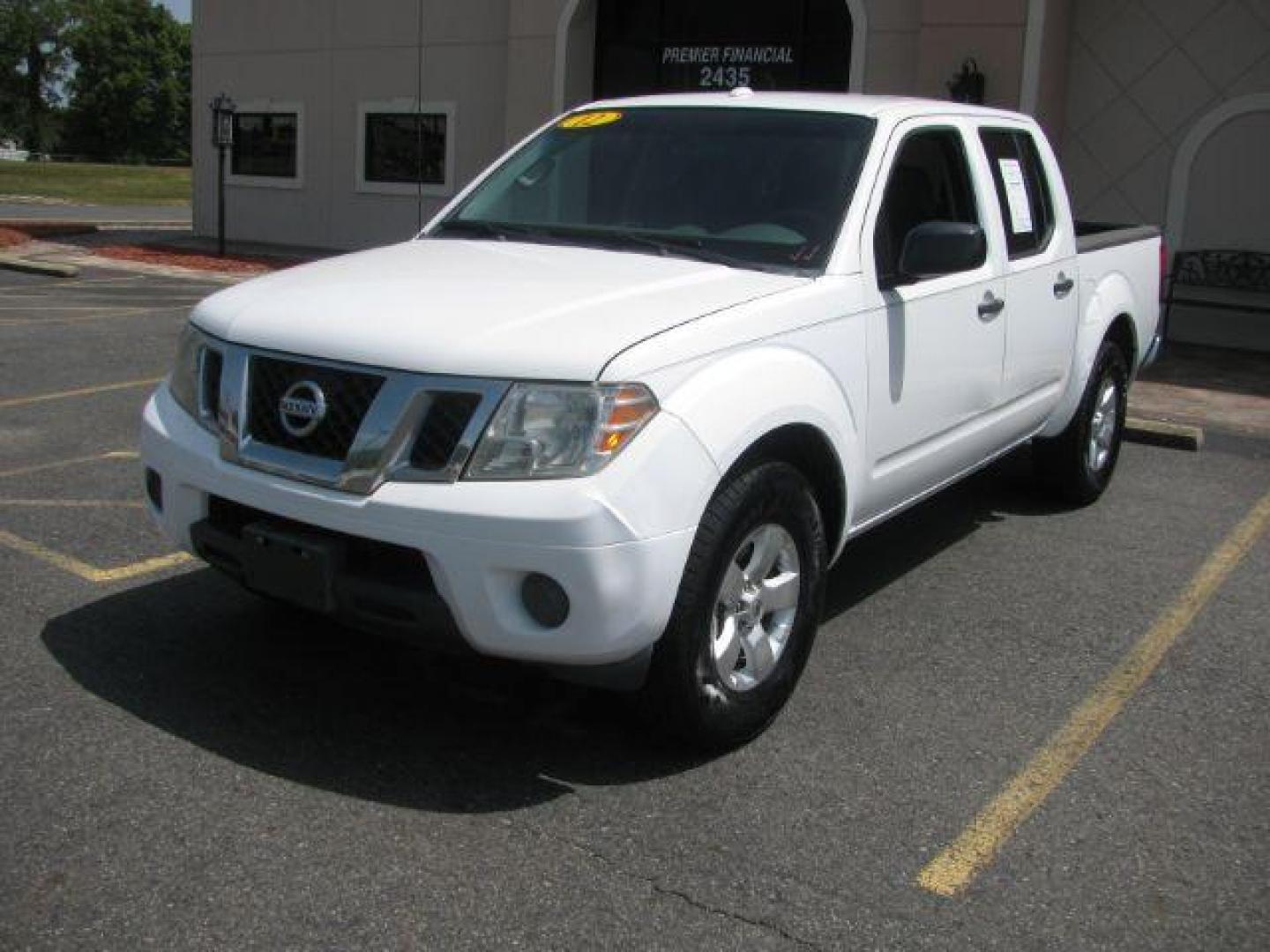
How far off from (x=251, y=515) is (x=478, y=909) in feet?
4.45

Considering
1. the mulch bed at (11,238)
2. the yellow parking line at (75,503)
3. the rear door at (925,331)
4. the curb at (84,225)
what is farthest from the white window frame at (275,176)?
the rear door at (925,331)

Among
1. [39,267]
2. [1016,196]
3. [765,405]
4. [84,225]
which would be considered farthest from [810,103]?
[84,225]

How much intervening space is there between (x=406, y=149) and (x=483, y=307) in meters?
17.2

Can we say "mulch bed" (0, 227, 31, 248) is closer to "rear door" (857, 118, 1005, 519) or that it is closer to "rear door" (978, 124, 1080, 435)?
"rear door" (978, 124, 1080, 435)

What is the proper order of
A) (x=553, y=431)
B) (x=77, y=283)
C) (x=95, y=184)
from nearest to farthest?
(x=553, y=431), (x=77, y=283), (x=95, y=184)

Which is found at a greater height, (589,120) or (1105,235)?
(589,120)

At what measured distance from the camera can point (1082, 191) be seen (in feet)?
47.0

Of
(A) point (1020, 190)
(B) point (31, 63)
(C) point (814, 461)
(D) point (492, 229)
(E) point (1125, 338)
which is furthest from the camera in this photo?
(B) point (31, 63)

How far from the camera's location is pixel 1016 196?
18.9 ft

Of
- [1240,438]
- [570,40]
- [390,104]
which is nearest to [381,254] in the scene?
[1240,438]

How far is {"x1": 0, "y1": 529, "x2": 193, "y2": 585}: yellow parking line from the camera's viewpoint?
5125 millimetres

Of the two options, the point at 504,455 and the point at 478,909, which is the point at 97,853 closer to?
the point at 478,909

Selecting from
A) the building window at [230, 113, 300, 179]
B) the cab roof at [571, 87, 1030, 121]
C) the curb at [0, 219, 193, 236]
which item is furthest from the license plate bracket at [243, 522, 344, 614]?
the curb at [0, 219, 193, 236]

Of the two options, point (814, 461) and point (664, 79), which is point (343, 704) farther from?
point (664, 79)
